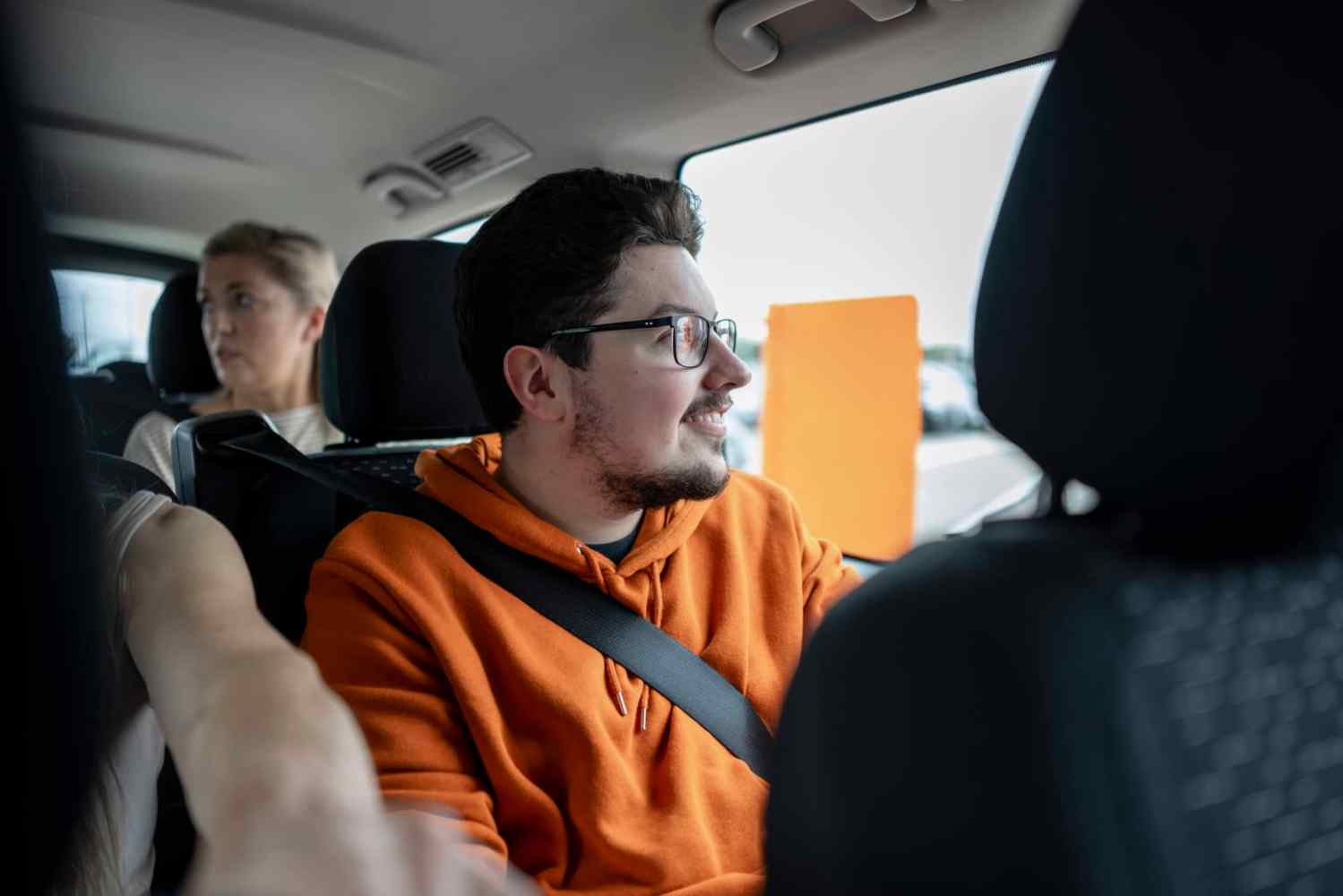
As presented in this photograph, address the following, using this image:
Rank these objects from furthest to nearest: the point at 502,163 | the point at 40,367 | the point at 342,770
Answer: the point at 502,163 < the point at 342,770 < the point at 40,367

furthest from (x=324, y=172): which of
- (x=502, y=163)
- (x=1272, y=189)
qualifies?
(x=1272, y=189)

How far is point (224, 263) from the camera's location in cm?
227

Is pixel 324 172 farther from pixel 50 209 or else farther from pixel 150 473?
pixel 50 209

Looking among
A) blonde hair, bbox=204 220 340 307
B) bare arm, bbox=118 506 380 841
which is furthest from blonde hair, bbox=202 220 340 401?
bare arm, bbox=118 506 380 841

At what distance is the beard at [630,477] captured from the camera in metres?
1.32

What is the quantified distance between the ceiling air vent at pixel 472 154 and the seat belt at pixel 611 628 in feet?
3.34

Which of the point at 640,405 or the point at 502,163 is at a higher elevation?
the point at 502,163

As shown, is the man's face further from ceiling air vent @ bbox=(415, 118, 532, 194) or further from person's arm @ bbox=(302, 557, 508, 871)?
ceiling air vent @ bbox=(415, 118, 532, 194)

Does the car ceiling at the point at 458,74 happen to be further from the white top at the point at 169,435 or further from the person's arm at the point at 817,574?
the person's arm at the point at 817,574

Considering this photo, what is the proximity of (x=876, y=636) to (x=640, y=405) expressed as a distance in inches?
32.1

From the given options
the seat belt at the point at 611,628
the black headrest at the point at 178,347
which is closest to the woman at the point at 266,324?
the black headrest at the point at 178,347

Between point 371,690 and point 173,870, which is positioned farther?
point 173,870

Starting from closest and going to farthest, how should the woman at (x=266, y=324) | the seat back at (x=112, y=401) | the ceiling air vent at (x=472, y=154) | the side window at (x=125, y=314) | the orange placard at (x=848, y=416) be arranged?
1. the seat back at (x=112, y=401)
2. the orange placard at (x=848, y=416)
3. the ceiling air vent at (x=472, y=154)
4. the woman at (x=266, y=324)
5. the side window at (x=125, y=314)

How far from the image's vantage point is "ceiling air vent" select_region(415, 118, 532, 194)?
1978 millimetres
